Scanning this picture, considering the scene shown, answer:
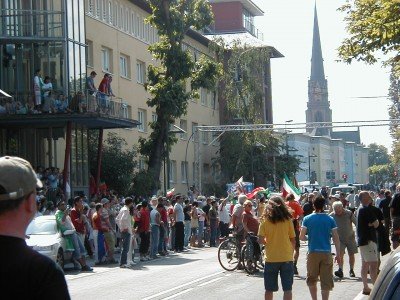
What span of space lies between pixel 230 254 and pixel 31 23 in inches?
745

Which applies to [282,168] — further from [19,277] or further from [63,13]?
[19,277]

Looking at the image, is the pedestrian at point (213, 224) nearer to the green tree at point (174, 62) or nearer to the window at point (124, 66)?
the green tree at point (174, 62)

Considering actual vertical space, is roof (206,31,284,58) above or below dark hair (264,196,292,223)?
above

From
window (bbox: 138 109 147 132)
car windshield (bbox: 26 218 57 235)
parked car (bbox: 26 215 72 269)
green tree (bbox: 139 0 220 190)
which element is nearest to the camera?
parked car (bbox: 26 215 72 269)

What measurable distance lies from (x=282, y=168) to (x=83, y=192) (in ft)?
102

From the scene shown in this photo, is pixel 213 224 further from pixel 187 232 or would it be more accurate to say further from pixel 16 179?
pixel 16 179

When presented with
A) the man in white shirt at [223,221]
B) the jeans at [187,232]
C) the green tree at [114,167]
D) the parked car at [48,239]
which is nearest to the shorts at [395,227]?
the parked car at [48,239]

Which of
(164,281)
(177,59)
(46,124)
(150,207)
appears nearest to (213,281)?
(164,281)

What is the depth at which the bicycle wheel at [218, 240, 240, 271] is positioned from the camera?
23.8 meters

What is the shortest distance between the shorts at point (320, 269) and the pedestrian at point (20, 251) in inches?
426

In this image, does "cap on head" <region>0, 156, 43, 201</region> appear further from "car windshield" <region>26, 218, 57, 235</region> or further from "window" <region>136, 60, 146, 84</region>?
"window" <region>136, 60, 146, 84</region>

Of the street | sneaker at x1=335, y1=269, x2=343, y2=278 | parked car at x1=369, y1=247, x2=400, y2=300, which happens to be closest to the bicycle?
the street

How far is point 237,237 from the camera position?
943 inches

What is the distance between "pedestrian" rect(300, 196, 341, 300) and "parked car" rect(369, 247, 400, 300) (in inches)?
383
